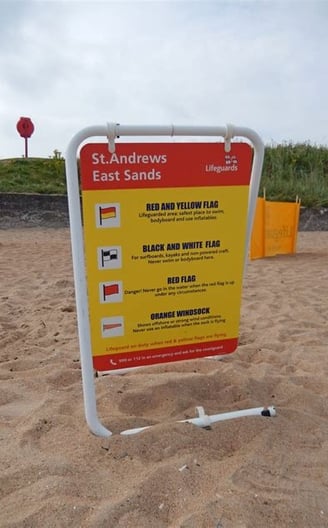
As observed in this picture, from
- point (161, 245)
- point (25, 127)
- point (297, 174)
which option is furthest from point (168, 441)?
point (297, 174)

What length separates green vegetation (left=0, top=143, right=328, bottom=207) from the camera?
13.9 metres

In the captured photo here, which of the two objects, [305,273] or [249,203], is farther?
[305,273]

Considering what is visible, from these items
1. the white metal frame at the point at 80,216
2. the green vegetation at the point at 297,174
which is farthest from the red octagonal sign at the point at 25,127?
the white metal frame at the point at 80,216

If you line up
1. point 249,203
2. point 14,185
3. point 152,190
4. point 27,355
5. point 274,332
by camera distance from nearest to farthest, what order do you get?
1. point 152,190
2. point 249,203
3. point 27,355
4. point 274,332
5. point 14,185

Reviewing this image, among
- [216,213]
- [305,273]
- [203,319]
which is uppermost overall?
[216,213]

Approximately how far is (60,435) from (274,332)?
2.10m

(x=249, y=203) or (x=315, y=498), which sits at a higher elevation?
(x=249, y=203)

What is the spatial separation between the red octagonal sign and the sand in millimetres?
12657

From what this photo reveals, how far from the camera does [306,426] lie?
2.33 m

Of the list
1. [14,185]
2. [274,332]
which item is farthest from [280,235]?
[14,185]

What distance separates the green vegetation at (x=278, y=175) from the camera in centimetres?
1387

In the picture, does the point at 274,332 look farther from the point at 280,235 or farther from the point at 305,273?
the point at 280,235

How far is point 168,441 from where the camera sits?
2.10 m

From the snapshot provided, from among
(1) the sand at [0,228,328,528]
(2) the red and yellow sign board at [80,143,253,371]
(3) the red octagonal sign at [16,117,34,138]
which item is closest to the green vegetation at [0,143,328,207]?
(3) the red octagonal sign at [16,117,34,138]
